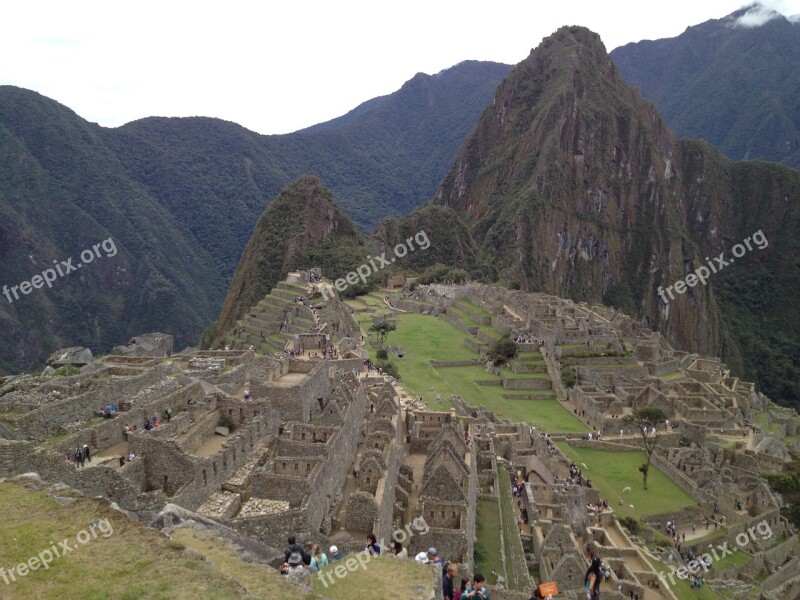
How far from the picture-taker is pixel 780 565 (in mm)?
31828

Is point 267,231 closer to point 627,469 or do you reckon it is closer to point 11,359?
point 11,359

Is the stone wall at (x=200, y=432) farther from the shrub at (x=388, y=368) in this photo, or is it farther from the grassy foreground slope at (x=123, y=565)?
the shrub at (x=388, y=368)

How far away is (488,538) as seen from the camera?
66.2ft

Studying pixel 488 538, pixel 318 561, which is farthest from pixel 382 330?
pixel 318 561

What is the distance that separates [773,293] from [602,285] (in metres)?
56.6

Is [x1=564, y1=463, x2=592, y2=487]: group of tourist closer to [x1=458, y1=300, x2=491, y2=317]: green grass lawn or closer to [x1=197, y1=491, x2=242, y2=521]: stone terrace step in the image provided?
[x1=197, y1=491, x2=242, y2=521]: stone terrace step

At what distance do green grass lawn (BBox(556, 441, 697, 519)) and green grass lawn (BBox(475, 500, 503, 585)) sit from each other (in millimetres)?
11385

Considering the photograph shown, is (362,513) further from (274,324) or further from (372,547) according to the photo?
(274,324)

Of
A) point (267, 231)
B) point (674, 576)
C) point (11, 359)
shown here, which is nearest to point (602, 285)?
point (267, 231)

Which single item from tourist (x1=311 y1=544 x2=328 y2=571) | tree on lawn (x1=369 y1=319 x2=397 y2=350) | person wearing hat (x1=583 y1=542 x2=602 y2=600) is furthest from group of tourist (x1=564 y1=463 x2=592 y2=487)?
tree on lawn (x1=369 y1=319 x2=397 y2=350)

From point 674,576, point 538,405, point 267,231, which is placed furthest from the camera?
point 267,231

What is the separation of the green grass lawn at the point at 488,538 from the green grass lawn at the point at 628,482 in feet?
37.4

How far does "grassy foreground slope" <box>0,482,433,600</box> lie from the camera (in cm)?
875

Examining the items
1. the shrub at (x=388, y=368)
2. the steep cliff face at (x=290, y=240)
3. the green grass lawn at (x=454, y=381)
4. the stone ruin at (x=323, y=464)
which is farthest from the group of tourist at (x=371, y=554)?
the steep cliff face at (x=290, y=240)
